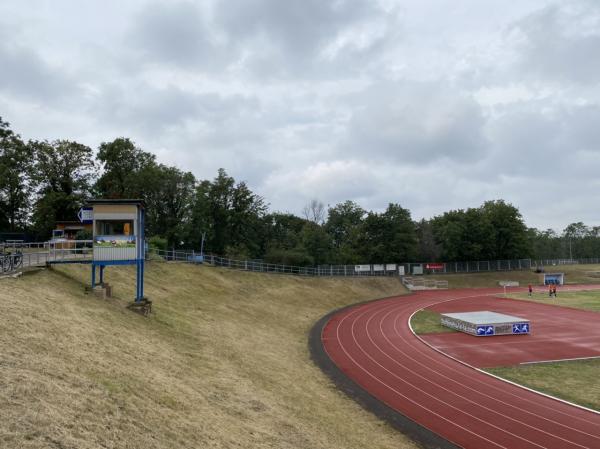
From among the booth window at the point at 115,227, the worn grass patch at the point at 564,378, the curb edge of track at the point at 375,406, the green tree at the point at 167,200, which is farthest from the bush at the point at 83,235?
the worn grass patch at the point at 564,378

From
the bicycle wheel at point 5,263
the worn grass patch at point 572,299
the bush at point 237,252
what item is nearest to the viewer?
the bicycle wheel at point 5,263

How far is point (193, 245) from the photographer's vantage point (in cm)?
6894

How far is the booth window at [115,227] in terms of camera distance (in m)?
23.3

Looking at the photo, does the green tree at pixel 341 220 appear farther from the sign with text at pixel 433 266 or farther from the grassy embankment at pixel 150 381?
the grassy embankment at pixel 150 381

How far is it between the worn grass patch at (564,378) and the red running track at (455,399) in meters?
1.10

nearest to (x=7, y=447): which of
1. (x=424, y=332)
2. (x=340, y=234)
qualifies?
(x=424, y=332)

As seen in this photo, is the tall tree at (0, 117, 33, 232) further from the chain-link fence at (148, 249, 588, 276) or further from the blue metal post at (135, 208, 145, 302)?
the blue metal post at (135, 208, 145, 302)

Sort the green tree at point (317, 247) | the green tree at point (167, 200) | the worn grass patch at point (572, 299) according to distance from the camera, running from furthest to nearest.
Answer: the green tree at point (317, 247)
the green tree at point (167, 200)
the worn grass patch at point (572, 299)

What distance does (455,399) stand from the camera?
66.9 ft

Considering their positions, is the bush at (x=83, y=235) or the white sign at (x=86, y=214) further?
the bush at (x=83, y=235)

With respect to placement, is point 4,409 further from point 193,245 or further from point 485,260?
point 485,260

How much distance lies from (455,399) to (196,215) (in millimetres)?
53680

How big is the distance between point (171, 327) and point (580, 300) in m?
56.5

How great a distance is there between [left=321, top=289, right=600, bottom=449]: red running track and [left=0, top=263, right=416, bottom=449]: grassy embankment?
255 cm
